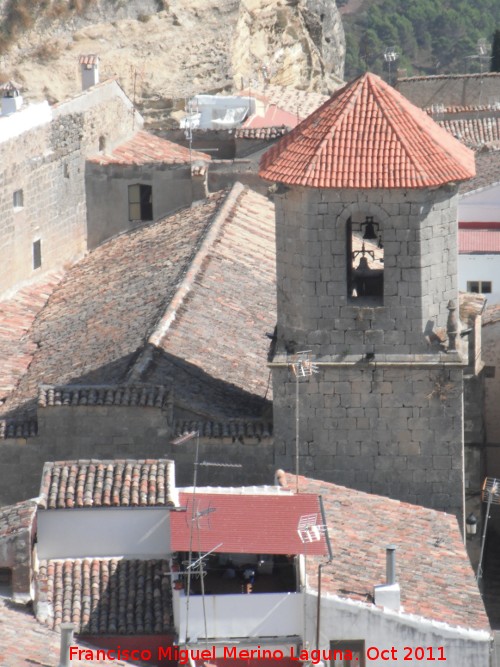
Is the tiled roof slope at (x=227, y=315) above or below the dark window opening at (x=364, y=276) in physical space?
below

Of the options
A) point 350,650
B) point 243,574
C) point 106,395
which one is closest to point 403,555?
point 243,574

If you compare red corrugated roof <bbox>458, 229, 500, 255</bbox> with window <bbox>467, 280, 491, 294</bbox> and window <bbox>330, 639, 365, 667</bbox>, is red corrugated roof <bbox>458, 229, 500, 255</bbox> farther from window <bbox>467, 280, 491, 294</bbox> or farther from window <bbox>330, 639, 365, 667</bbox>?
window <bbox>330, 639, 365, 667</bbox>

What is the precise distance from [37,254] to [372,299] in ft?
61.2

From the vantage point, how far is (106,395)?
30.3 meters

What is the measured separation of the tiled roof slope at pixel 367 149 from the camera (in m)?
28.2

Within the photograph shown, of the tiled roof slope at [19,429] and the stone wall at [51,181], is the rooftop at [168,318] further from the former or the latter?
the stone wall at [51,181]

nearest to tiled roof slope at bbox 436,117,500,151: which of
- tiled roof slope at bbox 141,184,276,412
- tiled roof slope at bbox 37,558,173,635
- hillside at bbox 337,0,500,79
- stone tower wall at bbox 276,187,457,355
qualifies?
tiled roof slope at bbox 141,184,276,412

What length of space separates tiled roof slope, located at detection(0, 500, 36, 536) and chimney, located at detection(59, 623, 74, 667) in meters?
3.20

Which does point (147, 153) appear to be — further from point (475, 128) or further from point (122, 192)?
point (475, 128)

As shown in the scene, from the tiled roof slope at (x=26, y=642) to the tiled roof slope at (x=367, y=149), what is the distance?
7406 mm

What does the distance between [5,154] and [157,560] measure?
1906cm

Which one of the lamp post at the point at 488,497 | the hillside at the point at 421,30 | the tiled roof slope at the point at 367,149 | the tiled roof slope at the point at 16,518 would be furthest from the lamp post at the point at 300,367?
the hillside at the point at 421,30

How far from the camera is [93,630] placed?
2566cm

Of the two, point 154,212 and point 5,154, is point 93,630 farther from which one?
point 154,212
